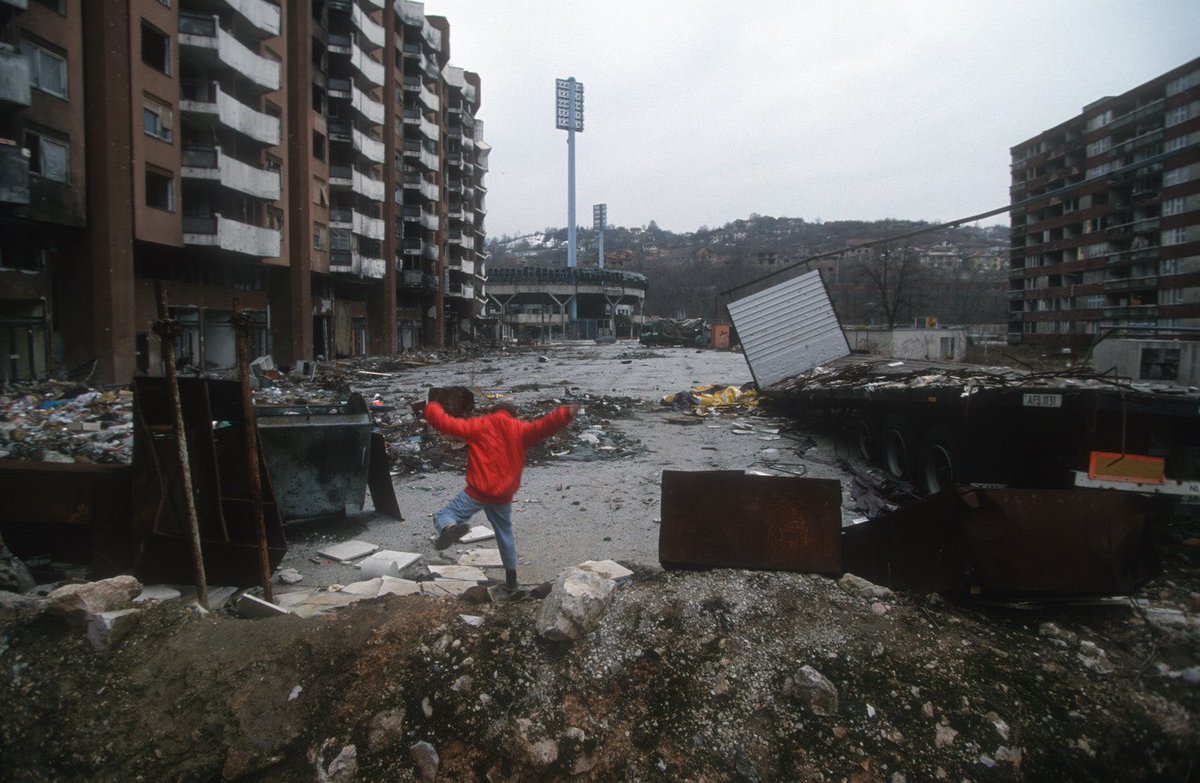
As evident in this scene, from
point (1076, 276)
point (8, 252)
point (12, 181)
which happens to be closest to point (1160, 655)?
point (12, 181)

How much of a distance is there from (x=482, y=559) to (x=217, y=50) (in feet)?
85.5

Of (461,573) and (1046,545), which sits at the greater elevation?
(1046,545)

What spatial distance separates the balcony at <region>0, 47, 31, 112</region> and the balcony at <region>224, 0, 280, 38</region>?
11220mm

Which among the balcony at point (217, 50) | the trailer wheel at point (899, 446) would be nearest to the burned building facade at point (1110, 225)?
the trailer wheel at point (899, 446)

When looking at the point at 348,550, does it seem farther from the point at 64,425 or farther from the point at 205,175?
the point at 205,175

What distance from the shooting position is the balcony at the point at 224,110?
23781mm

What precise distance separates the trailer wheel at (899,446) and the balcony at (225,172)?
967 inches

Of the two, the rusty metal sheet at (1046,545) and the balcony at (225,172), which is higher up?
the balcony at (225,172)

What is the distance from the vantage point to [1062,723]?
292 cm

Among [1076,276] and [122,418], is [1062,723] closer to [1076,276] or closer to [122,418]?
[122,418]

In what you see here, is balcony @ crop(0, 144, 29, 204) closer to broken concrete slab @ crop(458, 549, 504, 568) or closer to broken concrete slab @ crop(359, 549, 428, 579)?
broken concrete slab @ crop(359, 549, 428, 579)

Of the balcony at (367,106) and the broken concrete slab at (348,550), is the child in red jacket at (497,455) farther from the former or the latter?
the balcony at (367,106)

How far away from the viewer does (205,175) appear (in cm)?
2370

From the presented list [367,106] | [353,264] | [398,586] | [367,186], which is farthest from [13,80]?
[367,106]
